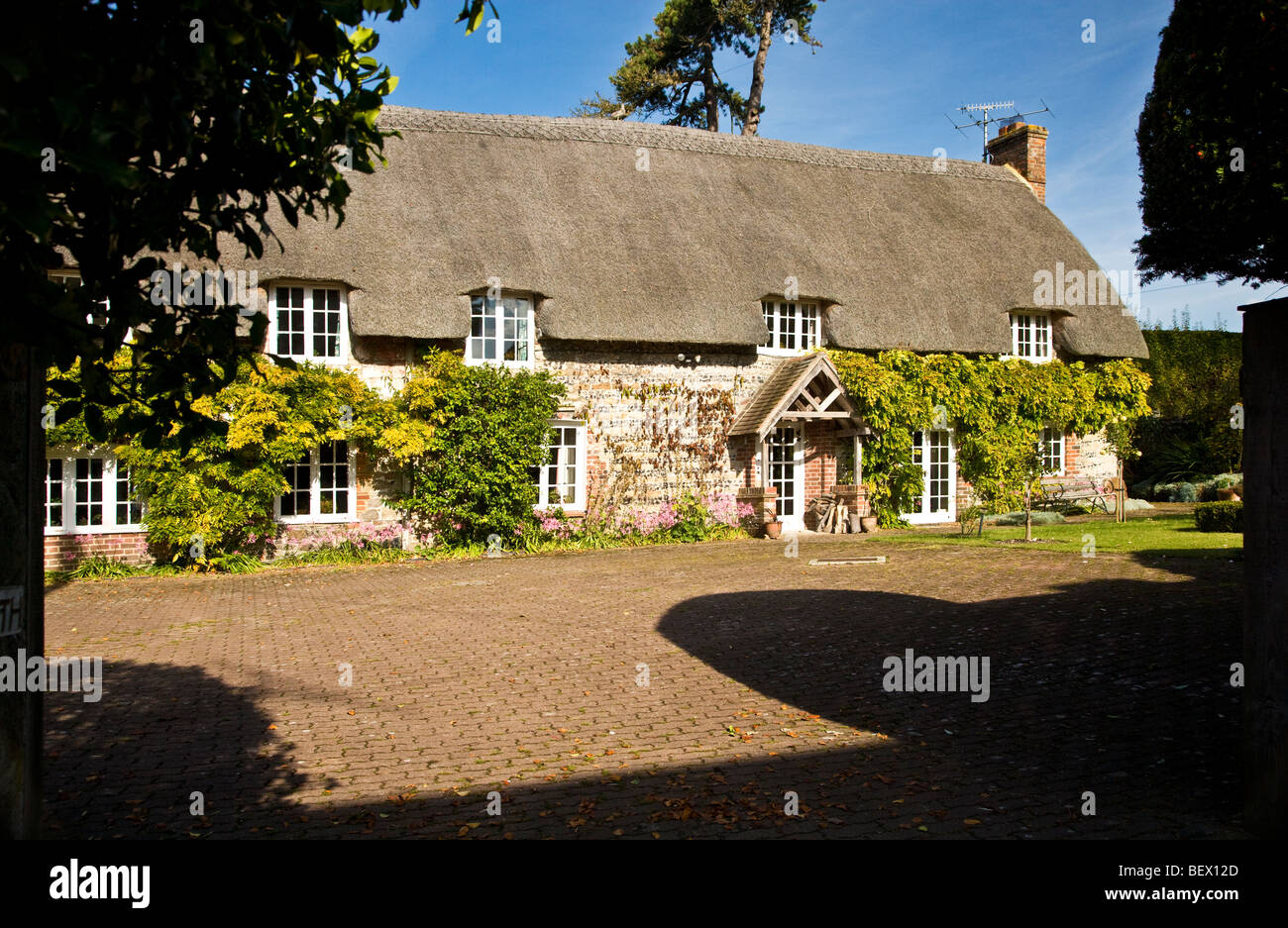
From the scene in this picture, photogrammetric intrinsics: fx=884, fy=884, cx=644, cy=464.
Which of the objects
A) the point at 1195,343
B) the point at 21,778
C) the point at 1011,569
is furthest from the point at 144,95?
the point at 1195,343

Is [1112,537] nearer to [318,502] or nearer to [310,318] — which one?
[318,502]

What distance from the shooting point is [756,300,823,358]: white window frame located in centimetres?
1866

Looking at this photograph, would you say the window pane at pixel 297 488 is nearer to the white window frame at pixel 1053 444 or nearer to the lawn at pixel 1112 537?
the lawn at pixel 1112 537

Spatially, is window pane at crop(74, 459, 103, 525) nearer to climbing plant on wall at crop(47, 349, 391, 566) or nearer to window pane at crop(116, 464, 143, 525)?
window pane at crop(116, 464, 143, 525)

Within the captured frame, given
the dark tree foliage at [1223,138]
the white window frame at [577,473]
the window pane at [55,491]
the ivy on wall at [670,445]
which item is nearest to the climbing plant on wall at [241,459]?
the window pane at [55,491]

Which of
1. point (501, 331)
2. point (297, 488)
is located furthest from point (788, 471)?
point (297, 488)

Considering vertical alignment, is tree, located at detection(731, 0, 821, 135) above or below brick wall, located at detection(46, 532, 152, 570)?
above

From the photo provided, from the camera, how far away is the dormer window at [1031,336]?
811 inches

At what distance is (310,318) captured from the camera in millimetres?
15172

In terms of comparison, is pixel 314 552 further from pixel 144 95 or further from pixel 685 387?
pixel 144 95

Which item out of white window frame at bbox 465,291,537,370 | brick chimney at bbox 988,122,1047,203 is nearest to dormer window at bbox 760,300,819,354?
white window frame at bbox 465,291,537,370

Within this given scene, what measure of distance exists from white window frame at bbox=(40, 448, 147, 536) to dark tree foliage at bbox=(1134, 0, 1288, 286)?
1396 centimetres

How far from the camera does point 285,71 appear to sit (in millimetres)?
2941
